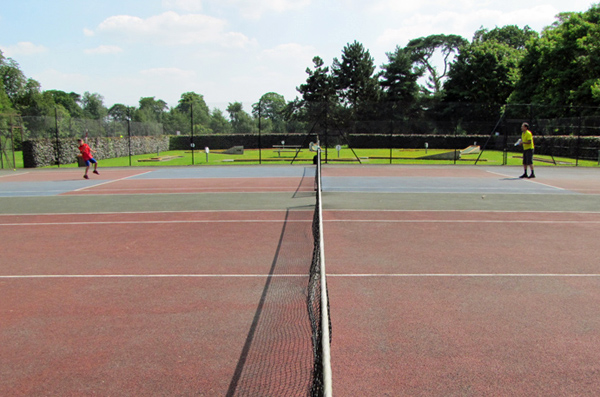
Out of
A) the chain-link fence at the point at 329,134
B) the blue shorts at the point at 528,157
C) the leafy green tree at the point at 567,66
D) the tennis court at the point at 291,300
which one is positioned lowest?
the tennis court at the point at 291,300

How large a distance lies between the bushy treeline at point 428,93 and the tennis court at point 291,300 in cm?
1718

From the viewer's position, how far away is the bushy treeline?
36.2 metres

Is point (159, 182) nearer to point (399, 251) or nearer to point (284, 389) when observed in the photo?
point (399, 251)

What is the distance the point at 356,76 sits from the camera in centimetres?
6550

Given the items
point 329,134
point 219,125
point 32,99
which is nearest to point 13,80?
point 32,99

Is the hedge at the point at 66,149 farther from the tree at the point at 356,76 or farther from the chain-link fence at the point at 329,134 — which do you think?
the tree at the point at 356,76

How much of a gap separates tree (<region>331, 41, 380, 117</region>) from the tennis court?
5501 centimetres

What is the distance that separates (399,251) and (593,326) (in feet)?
10.6

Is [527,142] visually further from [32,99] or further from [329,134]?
[32,99]

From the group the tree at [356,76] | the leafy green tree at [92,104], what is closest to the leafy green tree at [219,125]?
the tree at [356,76]

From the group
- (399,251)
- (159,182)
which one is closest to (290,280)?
(399,251)

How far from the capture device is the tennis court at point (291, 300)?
376 cm

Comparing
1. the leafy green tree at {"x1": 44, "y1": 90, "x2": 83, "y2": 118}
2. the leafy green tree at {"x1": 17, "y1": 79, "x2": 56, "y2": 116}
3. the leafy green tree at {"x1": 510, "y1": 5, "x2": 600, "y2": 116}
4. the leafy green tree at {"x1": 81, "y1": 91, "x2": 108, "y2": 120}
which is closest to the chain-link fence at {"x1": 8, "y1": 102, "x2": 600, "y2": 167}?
the leafy green tree at {"x1": 510, "y1": 5, "x2": 600, "y2": 116}

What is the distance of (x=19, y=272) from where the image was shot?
6668mm
